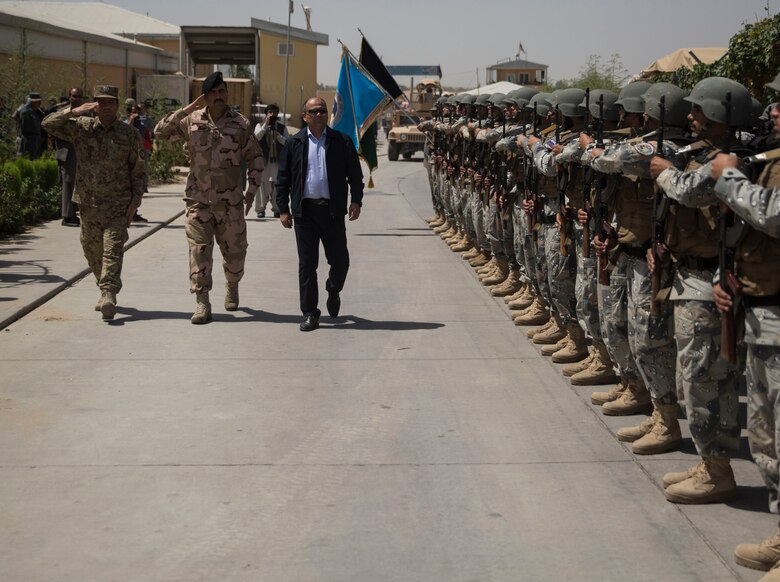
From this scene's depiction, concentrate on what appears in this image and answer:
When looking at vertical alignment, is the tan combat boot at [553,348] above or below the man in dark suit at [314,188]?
below

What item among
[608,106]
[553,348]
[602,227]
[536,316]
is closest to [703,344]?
[602,227]

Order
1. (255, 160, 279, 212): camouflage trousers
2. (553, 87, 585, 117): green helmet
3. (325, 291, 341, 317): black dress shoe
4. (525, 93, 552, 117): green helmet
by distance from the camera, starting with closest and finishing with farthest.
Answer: (553, 87, 585, 117): green helmet < (525, 93, 552, 117): green helmet < (325, 291, 341, 317): black dress shoe < (255, 160, 279, 212): camouflage trousers

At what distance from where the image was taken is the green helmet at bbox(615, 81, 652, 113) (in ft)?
22.7

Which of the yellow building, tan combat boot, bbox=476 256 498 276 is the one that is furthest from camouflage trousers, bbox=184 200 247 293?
the yellow building

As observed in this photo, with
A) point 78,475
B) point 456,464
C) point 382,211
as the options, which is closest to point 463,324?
point 456,464

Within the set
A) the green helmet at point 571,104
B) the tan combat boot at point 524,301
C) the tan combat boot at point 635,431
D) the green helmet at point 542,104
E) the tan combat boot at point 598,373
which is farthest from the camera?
the tan combat boot at point 524,301

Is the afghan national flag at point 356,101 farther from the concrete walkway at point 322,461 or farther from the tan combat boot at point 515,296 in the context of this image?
the concrete walkway at point 322,461

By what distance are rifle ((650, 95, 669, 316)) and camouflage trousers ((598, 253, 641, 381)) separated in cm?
76

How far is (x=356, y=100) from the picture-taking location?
15.8 meters

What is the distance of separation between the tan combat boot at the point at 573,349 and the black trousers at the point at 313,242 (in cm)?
221

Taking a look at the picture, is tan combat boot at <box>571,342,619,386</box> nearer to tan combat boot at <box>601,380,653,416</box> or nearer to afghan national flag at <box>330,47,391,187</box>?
tan combat boot at <box>601,380,653,416</box>

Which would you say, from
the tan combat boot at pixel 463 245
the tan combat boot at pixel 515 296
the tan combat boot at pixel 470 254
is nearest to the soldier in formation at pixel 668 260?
the tan combat boot at pixel 515 296

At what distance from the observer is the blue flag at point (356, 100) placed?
15727 mm

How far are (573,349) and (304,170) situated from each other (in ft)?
9.13
